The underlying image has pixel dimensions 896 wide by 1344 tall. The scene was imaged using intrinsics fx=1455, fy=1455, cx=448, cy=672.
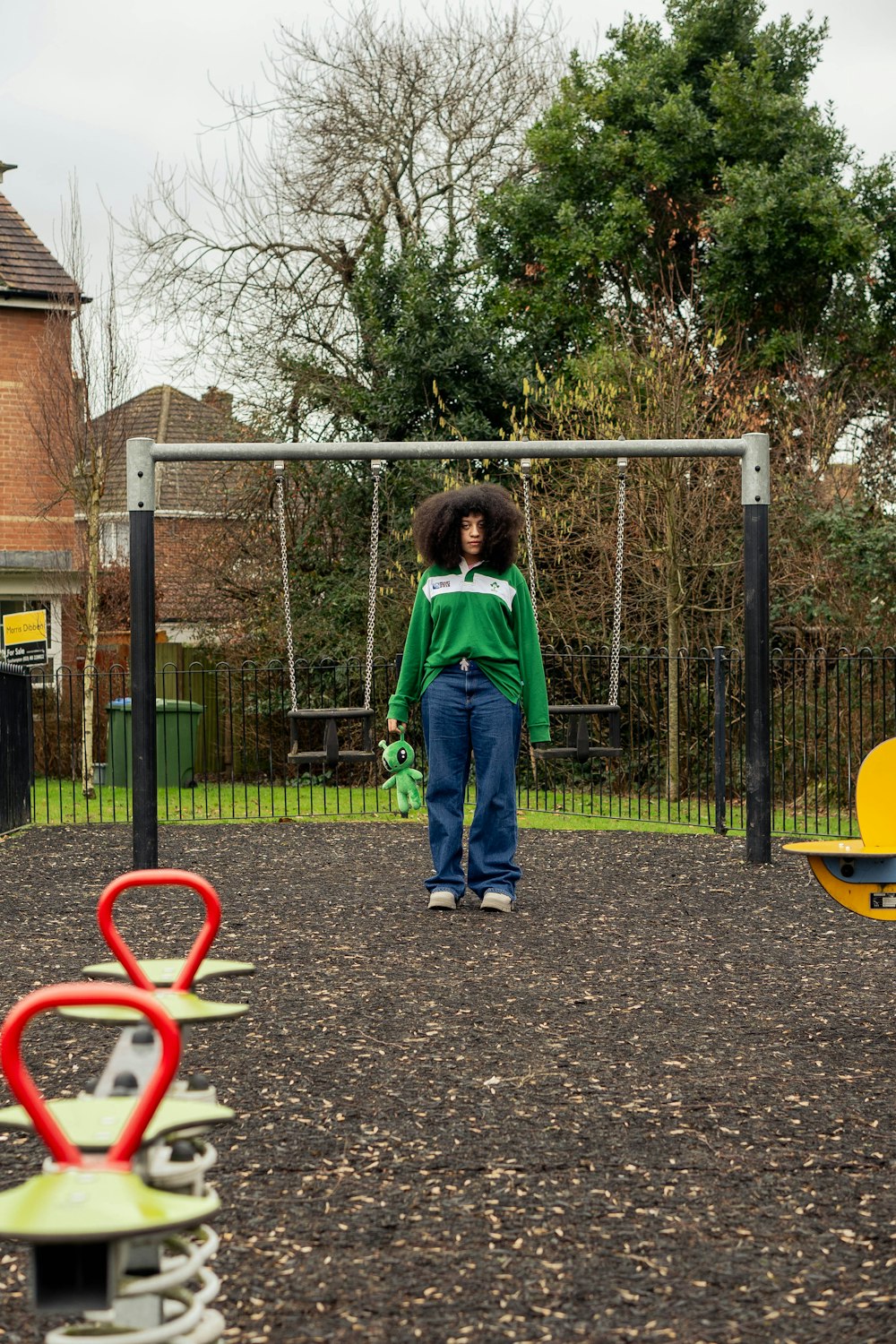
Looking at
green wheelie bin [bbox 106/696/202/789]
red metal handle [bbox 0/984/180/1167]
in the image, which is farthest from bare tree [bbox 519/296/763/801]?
red metal handle [bbox 0/984/180/1167]

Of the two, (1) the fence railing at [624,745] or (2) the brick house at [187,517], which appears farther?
(2) the brick house at [187,517]

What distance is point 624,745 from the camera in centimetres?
1501

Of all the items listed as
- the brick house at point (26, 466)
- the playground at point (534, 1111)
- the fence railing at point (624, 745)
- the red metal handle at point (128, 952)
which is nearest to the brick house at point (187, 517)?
the brick house at point (26, 466)

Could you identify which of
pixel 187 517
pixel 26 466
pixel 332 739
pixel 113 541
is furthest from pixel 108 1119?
pixel 113 541

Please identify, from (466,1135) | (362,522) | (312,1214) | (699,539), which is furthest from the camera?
(362,522)

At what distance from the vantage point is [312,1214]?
297 centimetres

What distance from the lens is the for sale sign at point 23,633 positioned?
15.6 metres

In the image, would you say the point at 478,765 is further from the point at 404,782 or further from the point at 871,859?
the point at 871,859

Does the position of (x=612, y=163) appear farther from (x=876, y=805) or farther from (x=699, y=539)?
(x=876, y=805)

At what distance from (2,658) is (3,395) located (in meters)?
4.96

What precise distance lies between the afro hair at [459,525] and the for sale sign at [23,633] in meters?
9.73

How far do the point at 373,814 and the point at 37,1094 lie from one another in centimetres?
1066

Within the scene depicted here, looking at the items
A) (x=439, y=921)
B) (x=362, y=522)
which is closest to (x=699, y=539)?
(x=362, y=522)

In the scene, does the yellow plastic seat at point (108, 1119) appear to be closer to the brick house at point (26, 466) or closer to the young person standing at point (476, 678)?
the young person standing at point (476, 678)
